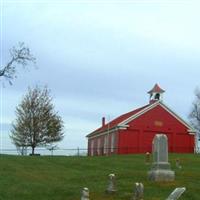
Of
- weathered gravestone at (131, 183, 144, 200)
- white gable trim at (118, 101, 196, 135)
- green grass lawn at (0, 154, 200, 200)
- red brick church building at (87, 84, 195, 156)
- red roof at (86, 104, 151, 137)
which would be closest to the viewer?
weathered gravestone at (131, 183, 144, 200)

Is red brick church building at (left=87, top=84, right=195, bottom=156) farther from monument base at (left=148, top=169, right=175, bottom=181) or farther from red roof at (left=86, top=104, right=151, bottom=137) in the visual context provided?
monument base at (left=148, top=169, right=175, bottom=181)

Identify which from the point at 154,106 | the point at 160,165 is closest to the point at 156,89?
the point at 154,106

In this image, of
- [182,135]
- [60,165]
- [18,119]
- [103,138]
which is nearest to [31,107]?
[18,119]

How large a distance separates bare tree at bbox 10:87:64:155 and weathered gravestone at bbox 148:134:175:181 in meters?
39.1

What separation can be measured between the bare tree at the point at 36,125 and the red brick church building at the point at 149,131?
606cm

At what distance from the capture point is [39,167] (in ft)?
101

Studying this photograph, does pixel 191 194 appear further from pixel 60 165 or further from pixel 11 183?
pixel 60 165

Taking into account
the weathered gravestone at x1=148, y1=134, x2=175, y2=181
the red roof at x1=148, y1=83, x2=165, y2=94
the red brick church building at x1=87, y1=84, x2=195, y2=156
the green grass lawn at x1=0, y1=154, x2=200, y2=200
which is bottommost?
the green grass lawn at x1=0, y1=154, x2=200, y2=200

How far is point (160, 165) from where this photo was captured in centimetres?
2322

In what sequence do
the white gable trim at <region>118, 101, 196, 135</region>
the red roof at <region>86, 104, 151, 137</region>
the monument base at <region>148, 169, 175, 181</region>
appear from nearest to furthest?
the monument base at <region>148, 169, 175, 181</region>
the white gable trim at <region>118, 101, 196, 135</region>
the red roof at <region>86, 104, 151, 137</region>

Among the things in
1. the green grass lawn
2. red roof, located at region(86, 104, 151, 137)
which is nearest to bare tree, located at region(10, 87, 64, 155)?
red roof, located at region(86, 104, 151, 137)

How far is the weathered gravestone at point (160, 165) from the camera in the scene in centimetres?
2272

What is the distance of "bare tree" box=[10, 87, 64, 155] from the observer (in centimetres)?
6238

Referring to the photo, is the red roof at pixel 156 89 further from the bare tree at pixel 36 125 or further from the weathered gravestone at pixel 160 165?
the weathered gravestone at pixel 160 165
